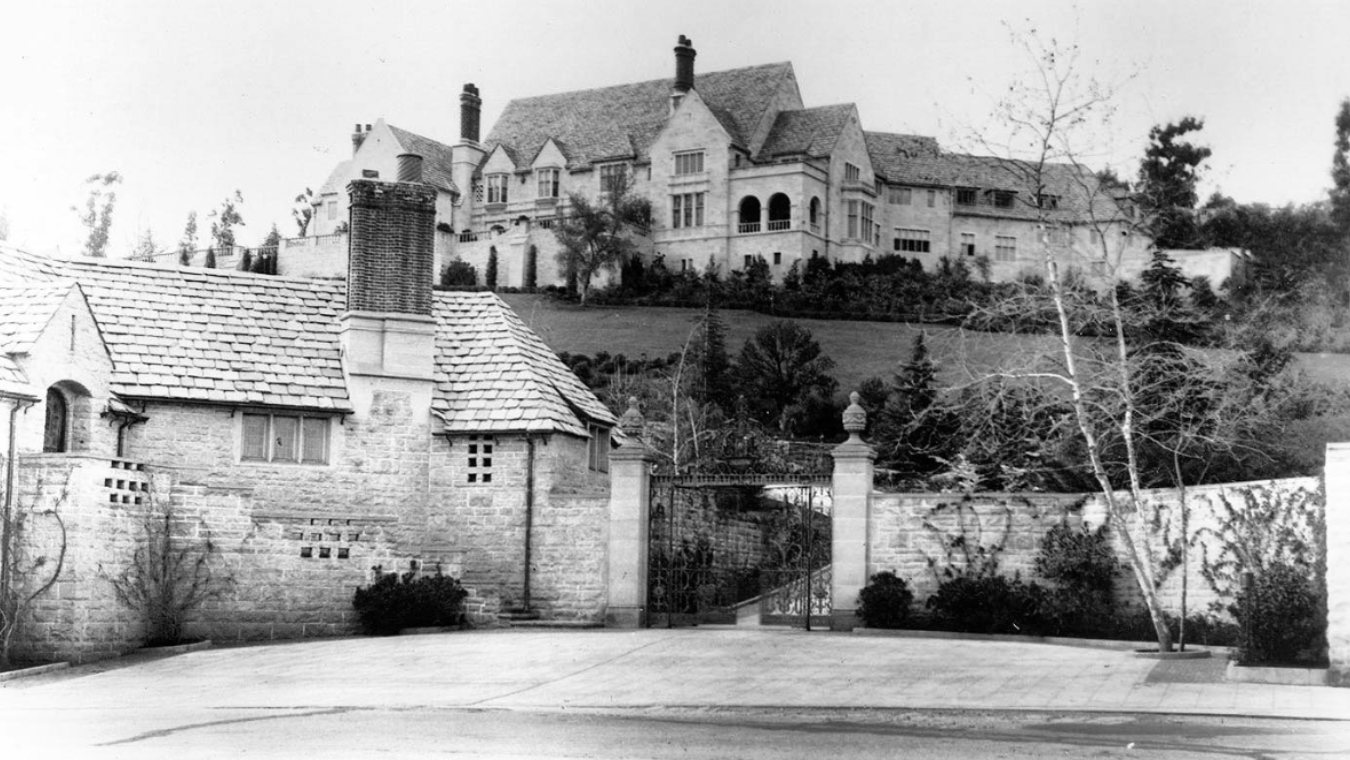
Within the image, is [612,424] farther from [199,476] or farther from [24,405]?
[24,405]

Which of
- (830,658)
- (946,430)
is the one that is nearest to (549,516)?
(830,658)

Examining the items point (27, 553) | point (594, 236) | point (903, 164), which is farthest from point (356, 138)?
point (27, 553)

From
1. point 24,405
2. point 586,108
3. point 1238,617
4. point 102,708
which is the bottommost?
point 102,708

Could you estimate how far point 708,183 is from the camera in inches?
3369

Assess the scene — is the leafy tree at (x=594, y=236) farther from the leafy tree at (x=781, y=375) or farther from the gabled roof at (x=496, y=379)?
the gabled roof at (x=496, y=379)

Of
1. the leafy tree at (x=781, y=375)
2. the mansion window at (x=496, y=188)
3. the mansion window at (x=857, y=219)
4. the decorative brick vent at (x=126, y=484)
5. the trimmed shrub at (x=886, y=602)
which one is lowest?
the trimmed shrub at (x=886, y=602)

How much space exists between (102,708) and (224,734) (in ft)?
11.8

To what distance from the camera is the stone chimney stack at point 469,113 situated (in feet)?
290

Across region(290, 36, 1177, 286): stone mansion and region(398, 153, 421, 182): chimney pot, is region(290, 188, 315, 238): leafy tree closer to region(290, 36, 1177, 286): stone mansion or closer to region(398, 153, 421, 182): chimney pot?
region(290, 36, 1177, 286): stone mansion

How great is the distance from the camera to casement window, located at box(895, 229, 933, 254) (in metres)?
89.8

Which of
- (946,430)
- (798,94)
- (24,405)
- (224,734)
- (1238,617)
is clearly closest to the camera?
(224,734)

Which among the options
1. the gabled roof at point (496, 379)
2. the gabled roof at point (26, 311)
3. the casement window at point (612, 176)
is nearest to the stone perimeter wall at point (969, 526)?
the gabled roof at point (496, 379)

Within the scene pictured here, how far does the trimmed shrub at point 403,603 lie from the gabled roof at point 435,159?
6337 centimetres

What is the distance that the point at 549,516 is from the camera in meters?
27.9
